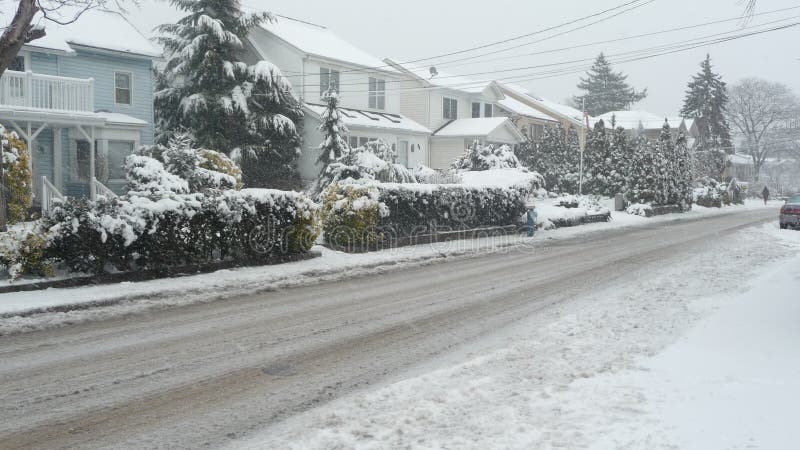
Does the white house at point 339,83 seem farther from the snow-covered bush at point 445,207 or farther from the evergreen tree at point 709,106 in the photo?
the evergreen tree at point 709,106

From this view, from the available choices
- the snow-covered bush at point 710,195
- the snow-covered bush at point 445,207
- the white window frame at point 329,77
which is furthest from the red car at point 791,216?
the white window frame at point 329,77

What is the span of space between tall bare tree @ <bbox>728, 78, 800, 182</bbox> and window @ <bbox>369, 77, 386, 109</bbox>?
6272cm

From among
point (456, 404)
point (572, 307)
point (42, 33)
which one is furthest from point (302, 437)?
point (42, 33)

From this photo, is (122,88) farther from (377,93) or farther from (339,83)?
(377,93)

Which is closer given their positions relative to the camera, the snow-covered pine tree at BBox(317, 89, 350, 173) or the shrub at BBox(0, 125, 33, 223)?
the shrub at BBox(0, 125, 33, 223)

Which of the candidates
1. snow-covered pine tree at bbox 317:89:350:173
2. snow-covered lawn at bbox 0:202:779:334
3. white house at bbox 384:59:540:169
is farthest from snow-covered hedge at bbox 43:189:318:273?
white house at bbox 384:59:540:169

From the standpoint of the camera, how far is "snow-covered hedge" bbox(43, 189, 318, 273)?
1068 centimetres

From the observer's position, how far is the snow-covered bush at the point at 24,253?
10.1 m

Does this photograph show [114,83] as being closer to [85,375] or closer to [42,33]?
[42,33]

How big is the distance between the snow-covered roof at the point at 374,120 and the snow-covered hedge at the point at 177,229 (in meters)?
16.8

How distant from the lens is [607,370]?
6488 millimetres

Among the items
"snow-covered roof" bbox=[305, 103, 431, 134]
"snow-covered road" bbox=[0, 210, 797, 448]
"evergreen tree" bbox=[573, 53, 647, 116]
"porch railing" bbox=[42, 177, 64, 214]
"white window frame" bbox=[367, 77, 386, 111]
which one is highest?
"evergreen tree" bbox=[573, 53, 647, 116]

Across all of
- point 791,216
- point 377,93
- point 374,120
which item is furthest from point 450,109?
point 791,216

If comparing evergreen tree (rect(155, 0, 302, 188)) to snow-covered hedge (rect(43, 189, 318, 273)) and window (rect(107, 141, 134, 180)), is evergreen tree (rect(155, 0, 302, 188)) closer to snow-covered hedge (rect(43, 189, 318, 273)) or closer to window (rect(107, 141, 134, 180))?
window (rect(107, 141, 134, 180))
